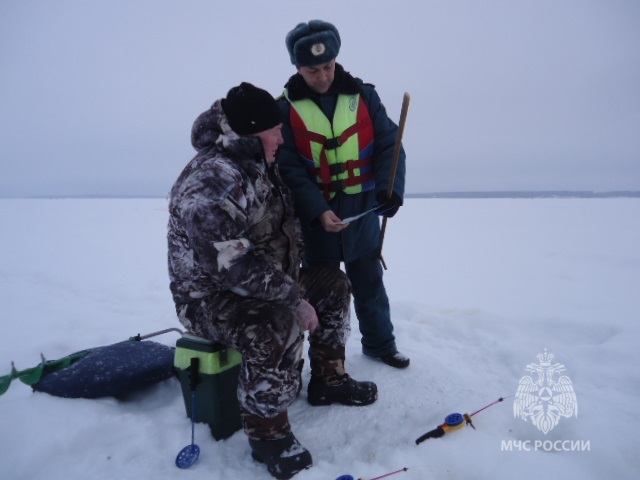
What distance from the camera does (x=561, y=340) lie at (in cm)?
328

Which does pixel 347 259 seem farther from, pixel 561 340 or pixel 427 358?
pixel 561 340

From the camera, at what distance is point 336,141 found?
2.72 m

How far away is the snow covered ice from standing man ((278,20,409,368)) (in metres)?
0.65

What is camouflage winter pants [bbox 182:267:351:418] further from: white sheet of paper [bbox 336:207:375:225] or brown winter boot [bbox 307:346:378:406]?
white sheet of paper [bbox 336:207:375:225]

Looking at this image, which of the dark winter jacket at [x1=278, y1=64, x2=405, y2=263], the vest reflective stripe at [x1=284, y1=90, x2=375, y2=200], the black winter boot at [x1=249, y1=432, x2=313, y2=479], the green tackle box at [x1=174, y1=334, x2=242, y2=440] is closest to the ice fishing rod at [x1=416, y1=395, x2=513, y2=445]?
the black winter boot at [x1=249, y1=432, x2=313, y2=479]

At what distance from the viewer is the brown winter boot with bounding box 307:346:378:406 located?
256 cm

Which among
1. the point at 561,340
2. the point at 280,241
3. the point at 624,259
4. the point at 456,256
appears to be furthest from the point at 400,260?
the point at 280,241

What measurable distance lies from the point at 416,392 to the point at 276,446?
3.53 feet

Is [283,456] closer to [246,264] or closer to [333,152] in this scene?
[246,264]

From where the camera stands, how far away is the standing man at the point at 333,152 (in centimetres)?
259

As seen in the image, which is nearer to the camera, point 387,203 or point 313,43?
point 313,43

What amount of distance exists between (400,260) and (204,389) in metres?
6.00

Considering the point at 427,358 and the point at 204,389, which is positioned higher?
the point at 204,389

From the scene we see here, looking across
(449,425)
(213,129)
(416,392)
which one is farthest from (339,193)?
(449,425)
